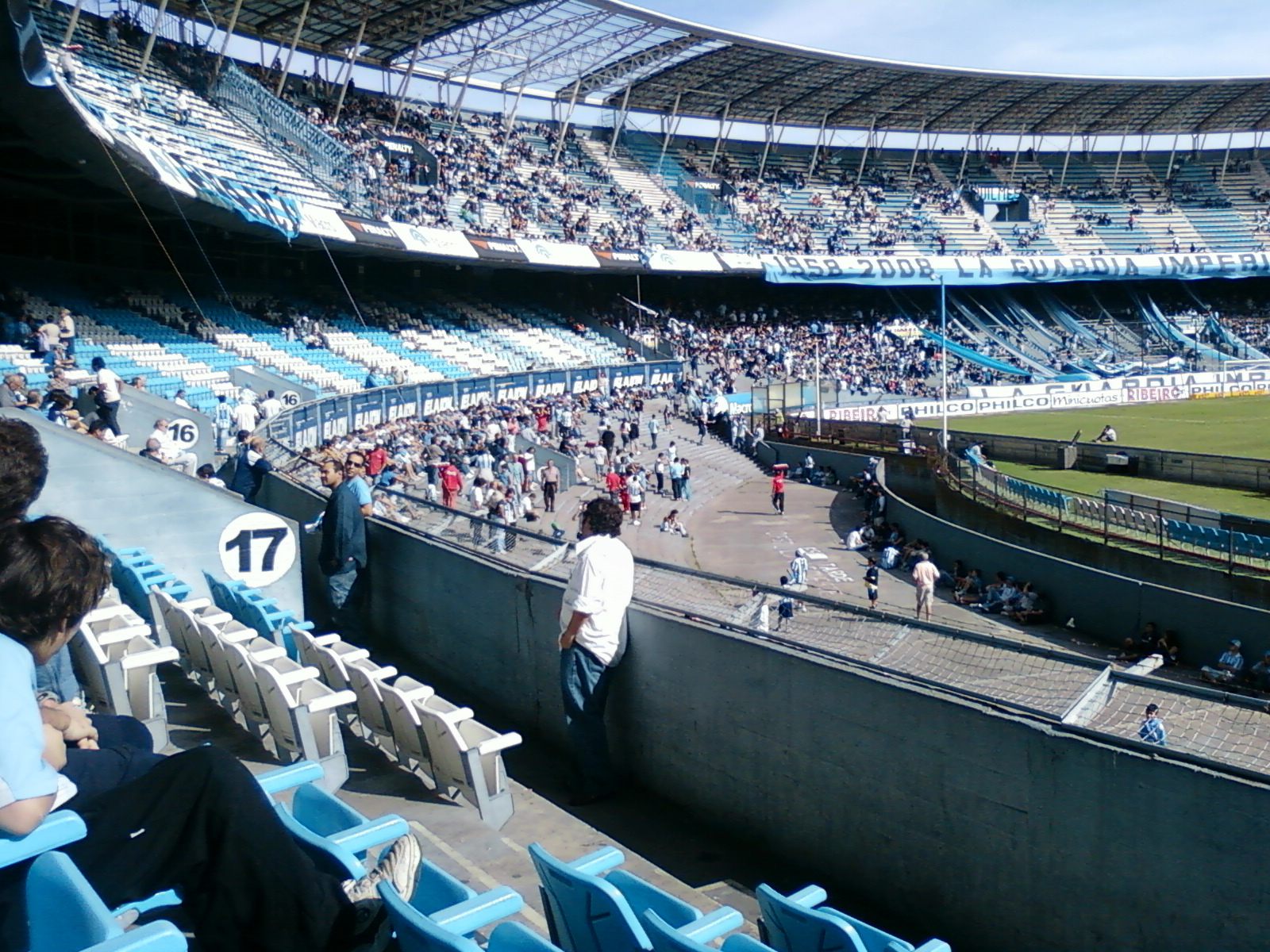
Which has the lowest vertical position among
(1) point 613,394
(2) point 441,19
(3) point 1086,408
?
(1) point 613,394

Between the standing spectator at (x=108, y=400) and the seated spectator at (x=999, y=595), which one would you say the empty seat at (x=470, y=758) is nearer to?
the standing spectator at (x=108, y=400)

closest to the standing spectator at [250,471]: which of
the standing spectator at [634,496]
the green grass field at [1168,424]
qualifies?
the standing spectator at [634,496]

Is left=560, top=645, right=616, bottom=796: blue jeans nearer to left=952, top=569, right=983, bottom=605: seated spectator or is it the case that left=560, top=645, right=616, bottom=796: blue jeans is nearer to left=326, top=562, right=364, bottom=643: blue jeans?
left=326, top=562, right=364, bottom=643: blue jeans

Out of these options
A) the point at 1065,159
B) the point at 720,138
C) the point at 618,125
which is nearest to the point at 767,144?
the point at 720,138

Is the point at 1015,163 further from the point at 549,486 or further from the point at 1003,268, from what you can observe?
the point at 549,486

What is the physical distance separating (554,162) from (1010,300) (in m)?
25.0

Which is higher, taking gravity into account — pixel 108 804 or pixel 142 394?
pixel 108 804

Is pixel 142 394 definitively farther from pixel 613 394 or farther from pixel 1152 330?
pixel 1152 330

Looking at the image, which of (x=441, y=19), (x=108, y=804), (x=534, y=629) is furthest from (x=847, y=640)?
(x=441, y=19)

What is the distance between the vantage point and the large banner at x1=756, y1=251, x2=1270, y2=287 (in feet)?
166

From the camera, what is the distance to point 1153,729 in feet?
14.3

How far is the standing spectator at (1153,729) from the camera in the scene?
434cm

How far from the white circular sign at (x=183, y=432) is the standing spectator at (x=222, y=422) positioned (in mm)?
1002

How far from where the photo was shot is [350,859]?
3.09m
